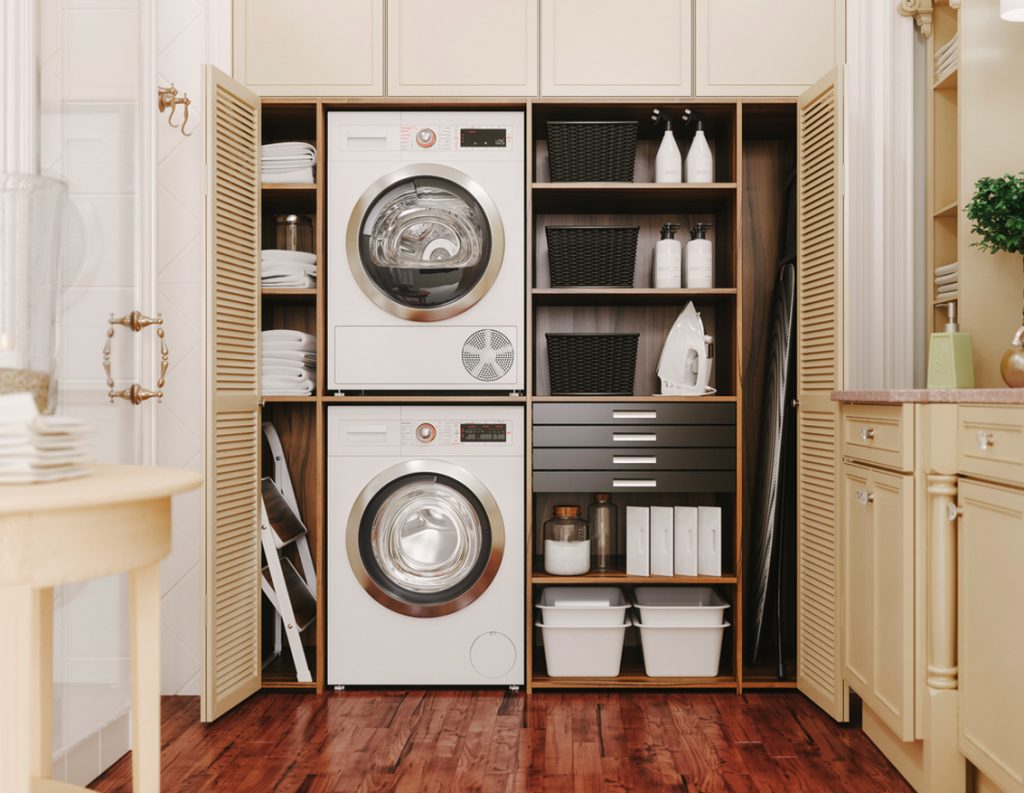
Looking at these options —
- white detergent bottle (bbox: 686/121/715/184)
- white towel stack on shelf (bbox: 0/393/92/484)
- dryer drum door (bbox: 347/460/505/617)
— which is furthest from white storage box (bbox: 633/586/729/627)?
white towel stack on shelf (bbox: 0/393/92/484)

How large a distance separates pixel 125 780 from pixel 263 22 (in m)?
2.29

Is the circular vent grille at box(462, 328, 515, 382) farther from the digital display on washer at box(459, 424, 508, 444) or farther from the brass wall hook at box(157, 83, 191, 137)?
the brass wall hook at box(157, 83, 191, 137)

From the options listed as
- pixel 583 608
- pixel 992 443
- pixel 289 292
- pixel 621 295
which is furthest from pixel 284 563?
pixel 992 443

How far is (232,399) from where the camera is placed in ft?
8.36

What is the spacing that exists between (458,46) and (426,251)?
0.68 metres

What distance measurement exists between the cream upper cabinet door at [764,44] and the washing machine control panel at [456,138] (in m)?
0.67

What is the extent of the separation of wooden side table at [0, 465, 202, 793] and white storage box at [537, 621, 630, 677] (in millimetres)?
1580

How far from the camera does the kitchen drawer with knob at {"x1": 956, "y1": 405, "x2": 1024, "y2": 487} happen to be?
1641 millimetres

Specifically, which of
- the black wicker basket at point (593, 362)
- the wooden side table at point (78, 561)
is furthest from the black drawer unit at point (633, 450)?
the wooden side table at point (78, 561)

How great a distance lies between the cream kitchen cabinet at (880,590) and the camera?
1.98 m

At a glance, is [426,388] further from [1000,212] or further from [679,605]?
[1000,212]

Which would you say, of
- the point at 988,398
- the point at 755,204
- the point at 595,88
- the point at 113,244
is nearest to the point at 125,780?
the point at 113,244

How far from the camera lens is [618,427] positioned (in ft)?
8.91

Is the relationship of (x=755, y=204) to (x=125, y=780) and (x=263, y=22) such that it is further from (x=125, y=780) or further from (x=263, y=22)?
(x=125, y=780)
